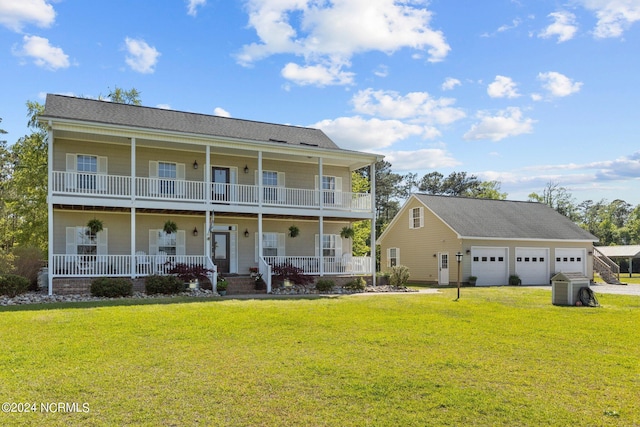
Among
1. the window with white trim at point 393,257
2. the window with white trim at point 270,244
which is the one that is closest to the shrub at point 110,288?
the window with white trim at point 270,244

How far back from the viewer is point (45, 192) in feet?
86.0

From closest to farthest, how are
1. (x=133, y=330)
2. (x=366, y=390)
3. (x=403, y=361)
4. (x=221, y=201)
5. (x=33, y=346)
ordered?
(x=366, y=390) → (x=403, y=361) → (x=33, y=346) → (x=133, y=330) → (x=221, y=201)

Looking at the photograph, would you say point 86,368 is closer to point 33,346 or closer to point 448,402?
point 33,346

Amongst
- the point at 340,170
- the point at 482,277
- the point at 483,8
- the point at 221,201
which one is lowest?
the point at 482,277

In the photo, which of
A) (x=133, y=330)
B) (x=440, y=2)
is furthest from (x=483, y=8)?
(x=133, y=330)

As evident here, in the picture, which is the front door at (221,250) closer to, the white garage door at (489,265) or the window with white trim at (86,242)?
the window with white trim at (86,242)

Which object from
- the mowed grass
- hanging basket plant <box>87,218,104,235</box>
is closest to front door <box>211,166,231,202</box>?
hanging basket plant <box>87,218,104,235</box>

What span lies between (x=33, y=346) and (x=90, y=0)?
11.5 metres

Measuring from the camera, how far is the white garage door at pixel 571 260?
2942cm

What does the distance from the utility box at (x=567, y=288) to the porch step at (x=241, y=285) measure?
9437 millimetres

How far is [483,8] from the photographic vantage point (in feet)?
50.0

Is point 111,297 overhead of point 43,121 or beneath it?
beneath

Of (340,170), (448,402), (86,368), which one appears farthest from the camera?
(340,170)

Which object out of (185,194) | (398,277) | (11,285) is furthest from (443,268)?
(11,285)
